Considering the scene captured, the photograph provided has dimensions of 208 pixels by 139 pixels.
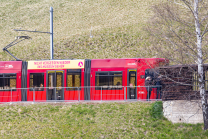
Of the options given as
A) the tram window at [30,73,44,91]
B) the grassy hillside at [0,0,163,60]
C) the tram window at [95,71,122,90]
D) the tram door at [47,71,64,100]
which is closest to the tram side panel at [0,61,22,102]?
the tram window at [30,73,44,91]

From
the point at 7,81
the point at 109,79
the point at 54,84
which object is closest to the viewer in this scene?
the point at 109,79

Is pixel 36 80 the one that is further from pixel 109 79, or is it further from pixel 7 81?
pixel 109 79

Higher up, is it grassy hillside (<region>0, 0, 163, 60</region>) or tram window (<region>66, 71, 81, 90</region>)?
grassy hillside (<region>0, 0, 163, 60</region>)

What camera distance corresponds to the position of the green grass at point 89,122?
637 inches

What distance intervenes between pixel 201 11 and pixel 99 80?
29.5 feet

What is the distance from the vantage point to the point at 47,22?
58781 millimetres

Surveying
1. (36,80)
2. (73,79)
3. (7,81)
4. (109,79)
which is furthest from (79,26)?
(109,79)

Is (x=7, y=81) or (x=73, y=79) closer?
(x=73, y=79)

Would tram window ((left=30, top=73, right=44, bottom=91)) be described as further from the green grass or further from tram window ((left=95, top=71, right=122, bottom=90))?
tram window ((left=95, top=71, right=122, bottom=90))

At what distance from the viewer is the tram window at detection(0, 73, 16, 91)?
22.4 metres

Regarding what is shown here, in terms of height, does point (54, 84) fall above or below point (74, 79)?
below

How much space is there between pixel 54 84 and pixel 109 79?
4.22 metres

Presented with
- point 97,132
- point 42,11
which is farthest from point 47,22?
point 97,132

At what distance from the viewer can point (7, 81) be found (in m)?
22.6
